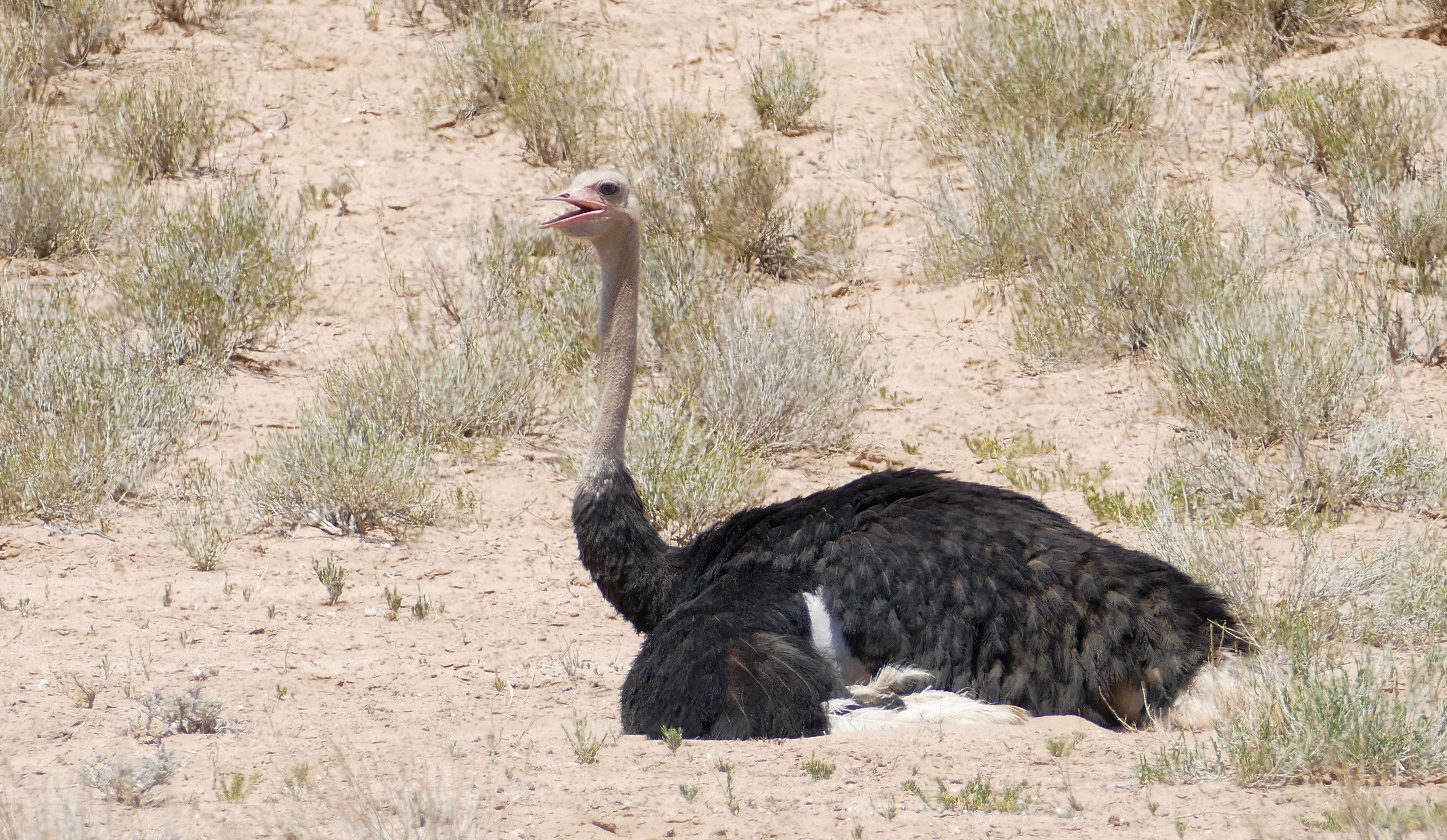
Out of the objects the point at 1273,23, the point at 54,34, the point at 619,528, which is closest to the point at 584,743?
the point at 619,528

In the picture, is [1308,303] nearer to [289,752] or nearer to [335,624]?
[335,624]

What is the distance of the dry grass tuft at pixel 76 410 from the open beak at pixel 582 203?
2993mm

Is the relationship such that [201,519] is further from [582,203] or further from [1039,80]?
[1039,80]

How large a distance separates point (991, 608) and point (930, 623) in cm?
19

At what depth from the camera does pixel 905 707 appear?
173 inches

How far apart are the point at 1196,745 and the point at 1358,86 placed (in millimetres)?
8135

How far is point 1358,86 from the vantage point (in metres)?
10.7

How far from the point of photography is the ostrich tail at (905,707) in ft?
14.2

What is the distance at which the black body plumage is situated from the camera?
4.35 meters

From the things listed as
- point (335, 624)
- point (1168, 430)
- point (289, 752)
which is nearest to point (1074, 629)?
point (289, 752)

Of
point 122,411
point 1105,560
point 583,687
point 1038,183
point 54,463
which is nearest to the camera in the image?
point 1105,560

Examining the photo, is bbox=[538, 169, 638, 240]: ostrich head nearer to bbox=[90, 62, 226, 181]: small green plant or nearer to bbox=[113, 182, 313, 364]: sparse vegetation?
bbox=[113, 182, 313, 364]: sparse vegetation

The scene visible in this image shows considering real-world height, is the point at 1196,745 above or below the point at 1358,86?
below

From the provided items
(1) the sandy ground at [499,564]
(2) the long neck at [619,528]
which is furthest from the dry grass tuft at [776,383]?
(2) the long neck at [619,528]
